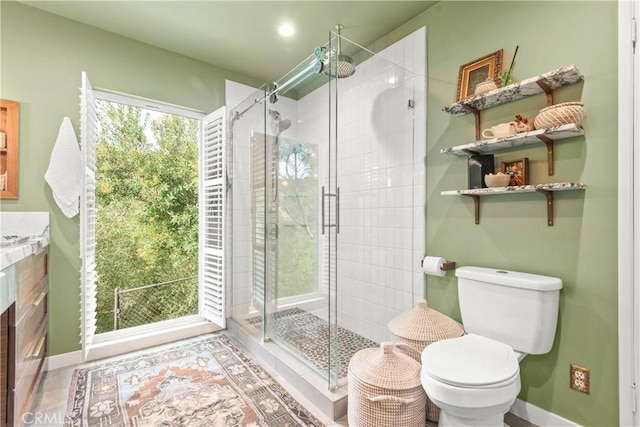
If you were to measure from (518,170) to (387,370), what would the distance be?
1.30 meters

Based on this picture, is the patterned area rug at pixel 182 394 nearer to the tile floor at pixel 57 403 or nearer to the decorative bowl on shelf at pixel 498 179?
the tile floor at pixel 57 403

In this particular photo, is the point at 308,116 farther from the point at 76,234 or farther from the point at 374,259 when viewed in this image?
the point at 76,234

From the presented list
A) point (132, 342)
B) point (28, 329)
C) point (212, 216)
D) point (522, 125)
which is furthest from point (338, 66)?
point (132, 342)

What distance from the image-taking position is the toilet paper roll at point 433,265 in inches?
79.2

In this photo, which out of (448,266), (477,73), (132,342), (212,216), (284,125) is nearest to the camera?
(477,73)

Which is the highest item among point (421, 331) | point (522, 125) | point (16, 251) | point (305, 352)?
point (522, 125)

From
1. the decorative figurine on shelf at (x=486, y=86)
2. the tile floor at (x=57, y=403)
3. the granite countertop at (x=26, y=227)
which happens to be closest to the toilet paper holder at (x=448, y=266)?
the tile floor at (x=57, y=403)

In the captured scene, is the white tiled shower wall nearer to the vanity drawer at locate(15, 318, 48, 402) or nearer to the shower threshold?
the shower threshold

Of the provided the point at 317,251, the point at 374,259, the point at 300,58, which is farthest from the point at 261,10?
the point at 374,259

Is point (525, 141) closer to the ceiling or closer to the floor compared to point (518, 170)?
closer to the ceiling

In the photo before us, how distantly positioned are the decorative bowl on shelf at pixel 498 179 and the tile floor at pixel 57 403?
1.31 m

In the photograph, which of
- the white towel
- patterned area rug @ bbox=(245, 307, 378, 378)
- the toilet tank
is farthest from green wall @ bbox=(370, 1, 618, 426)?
the white towel

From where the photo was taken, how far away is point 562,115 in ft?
4.74

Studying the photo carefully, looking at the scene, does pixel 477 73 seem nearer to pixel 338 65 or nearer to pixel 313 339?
pixel 338 65
